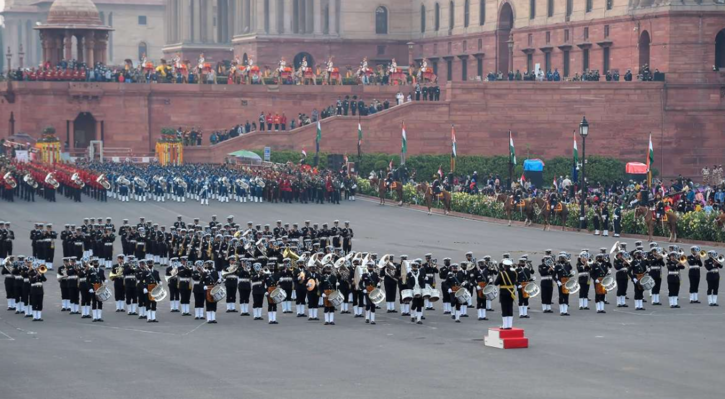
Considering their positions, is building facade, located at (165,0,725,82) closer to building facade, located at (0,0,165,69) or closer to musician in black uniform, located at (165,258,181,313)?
building facade, located at (0,0,165,69)

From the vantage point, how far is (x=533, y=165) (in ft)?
224

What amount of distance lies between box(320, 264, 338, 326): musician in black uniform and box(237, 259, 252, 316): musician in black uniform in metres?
1.60

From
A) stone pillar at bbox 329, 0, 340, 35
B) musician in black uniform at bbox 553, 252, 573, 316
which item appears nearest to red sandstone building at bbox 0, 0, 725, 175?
stone pillar at bbox 329, 0, 340, 35

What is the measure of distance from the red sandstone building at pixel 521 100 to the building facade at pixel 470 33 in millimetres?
93

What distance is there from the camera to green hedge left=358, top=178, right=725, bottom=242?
44.9m

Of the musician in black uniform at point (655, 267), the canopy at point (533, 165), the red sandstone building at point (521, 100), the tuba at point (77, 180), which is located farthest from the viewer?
the red sandstone building at point (521, 100)

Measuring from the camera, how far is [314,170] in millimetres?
60250

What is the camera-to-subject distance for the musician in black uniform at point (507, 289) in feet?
90.0

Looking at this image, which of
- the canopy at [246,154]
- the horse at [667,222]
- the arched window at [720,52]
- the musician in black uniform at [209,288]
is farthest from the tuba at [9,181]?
the arched window at [720,52]

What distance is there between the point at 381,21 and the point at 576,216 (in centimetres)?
4429

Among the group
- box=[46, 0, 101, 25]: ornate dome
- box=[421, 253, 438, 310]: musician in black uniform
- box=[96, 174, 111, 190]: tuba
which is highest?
box=[46, 0, 101, 25]: ornate dome

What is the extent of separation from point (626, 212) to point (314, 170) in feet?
54.6

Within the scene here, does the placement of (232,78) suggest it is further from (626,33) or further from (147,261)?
(147,261)

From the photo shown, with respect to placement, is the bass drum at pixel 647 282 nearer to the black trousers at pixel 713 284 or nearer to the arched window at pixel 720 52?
the black trousers at pixel 713 284
